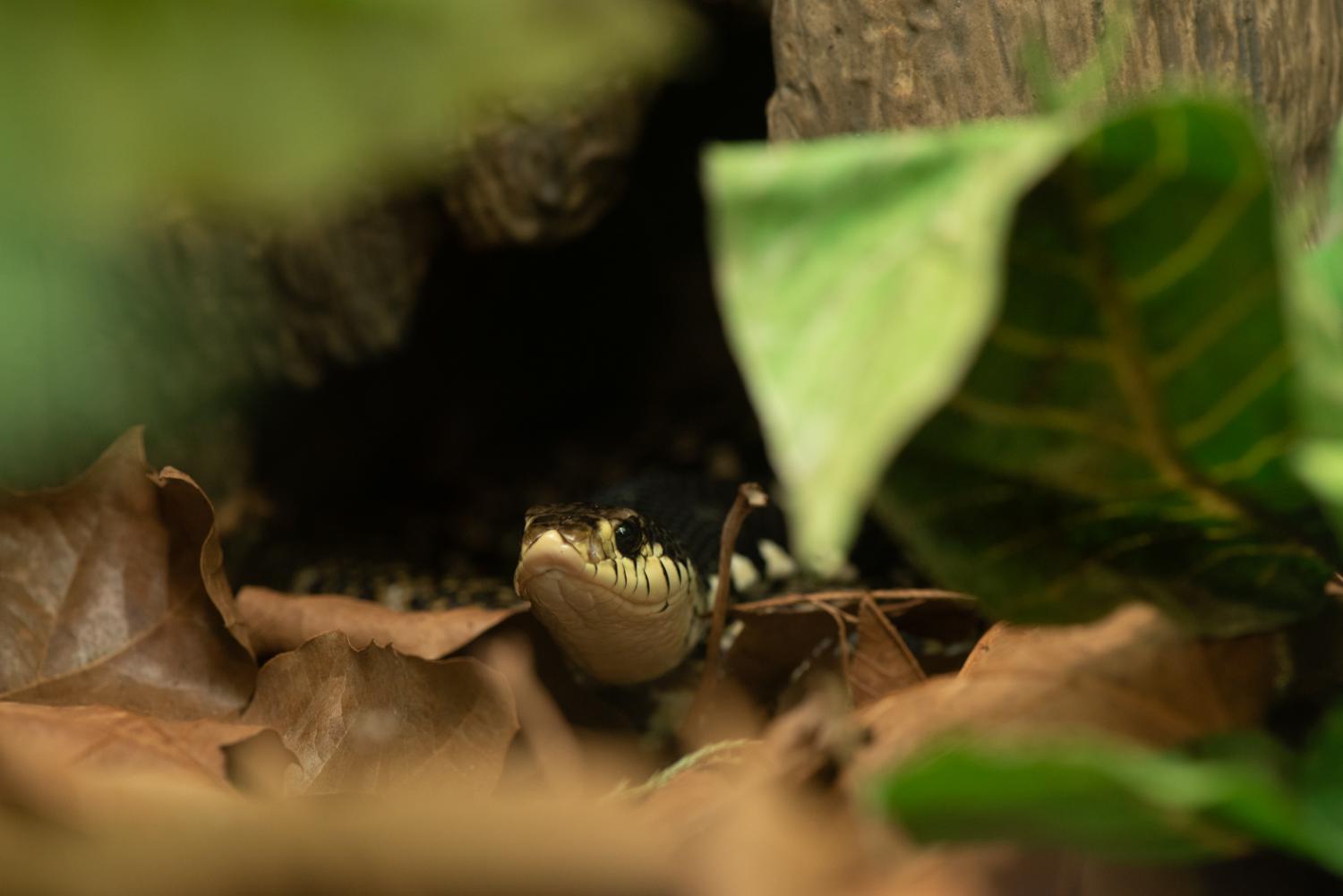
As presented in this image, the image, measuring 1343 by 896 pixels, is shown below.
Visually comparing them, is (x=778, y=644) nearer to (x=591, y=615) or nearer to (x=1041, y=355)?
(x=591, y=615)

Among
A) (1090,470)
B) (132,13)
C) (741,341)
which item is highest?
(132,13)

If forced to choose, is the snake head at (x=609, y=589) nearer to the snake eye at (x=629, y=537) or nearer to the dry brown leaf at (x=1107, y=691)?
the snake eye at (x=629, y=537)

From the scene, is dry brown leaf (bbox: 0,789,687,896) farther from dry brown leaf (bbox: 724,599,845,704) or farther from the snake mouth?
the snake mouth

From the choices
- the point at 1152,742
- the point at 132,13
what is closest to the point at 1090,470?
the point at 1152,742

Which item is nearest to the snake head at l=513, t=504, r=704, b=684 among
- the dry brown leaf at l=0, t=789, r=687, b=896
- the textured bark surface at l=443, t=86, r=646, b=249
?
the textured bark surface at l=443, t=86, r=646, b=249

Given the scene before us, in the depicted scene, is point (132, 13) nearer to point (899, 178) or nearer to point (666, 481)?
point (899, 178)

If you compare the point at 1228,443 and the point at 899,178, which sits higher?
the point at 899,178
